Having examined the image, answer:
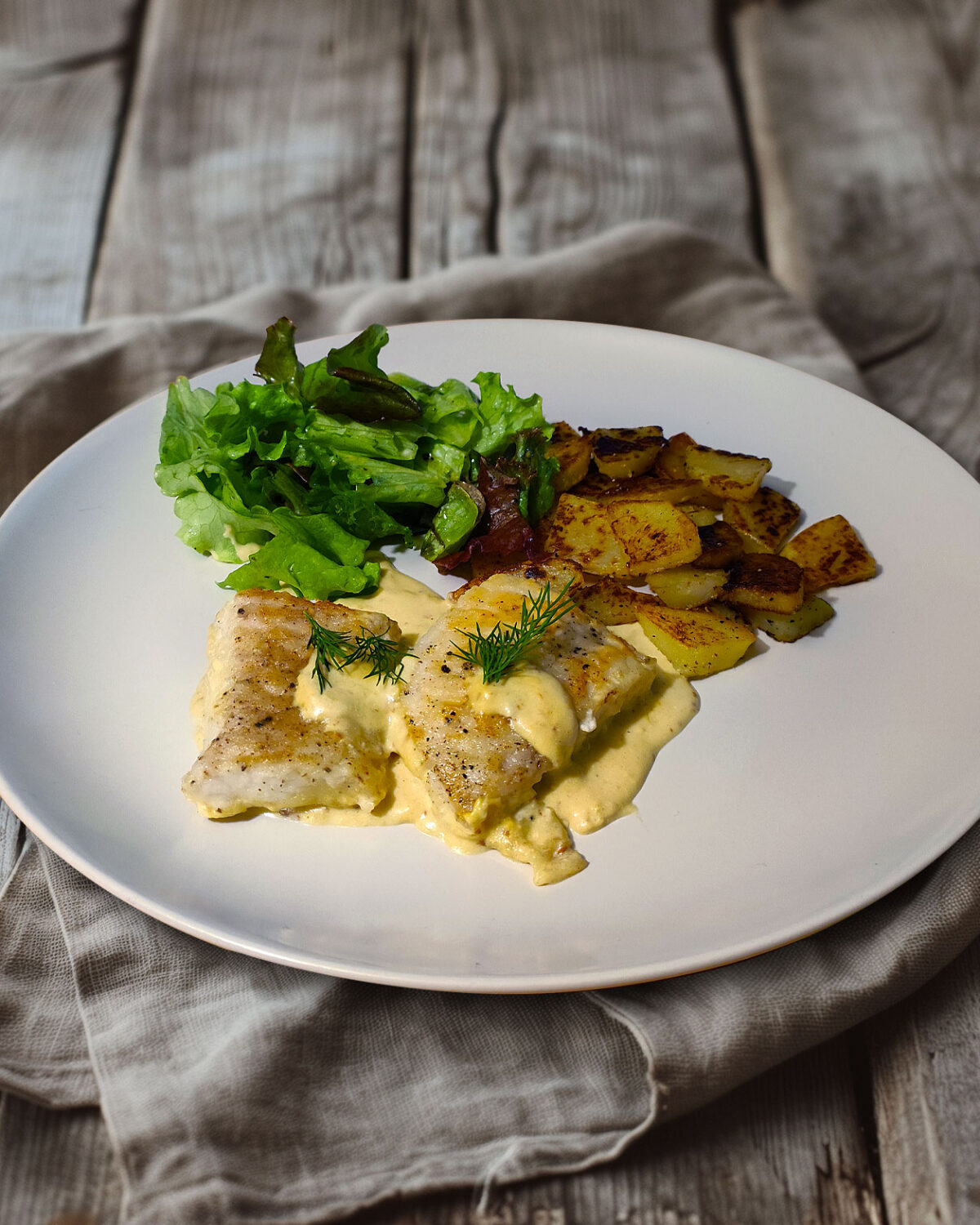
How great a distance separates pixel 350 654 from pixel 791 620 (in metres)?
1.48

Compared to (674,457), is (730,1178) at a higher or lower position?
lower

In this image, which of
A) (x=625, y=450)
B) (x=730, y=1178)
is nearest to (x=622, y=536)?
(x=625, y=450)

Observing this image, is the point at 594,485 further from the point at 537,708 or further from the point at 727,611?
the point at 537,708

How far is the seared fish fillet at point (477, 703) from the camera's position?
3.29m

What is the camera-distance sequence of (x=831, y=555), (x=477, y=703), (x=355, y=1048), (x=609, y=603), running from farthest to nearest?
(x=831, y=555) → (x=609, y=603) → (x=477, y=703) → (x=355, y=1048)

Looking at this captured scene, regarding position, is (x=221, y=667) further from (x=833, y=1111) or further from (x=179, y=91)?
(x=179, y=91)

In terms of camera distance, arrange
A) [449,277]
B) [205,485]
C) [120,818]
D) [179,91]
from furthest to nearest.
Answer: [179,91], [449,277], [205,485], [120,818]

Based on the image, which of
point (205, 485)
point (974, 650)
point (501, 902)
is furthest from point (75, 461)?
point (974, 650)

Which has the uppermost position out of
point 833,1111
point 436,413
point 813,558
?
point 436,413

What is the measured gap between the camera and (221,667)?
3.71 meters

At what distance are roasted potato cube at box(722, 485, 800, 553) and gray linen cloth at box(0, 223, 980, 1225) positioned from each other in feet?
4.24

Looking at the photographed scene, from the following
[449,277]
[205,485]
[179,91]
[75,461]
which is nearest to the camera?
[205,485]

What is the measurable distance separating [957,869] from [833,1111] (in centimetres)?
78

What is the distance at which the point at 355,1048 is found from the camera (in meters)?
3.08
